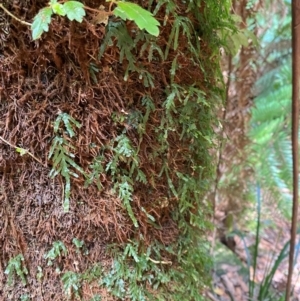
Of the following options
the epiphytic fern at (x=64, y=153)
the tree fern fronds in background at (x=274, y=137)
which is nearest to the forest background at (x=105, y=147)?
the epiphytic fern at (x=64, y=153)

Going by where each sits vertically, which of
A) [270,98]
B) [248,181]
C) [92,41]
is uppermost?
[270,98]

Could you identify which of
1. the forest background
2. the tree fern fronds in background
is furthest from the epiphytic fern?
the tree fern fronds in background

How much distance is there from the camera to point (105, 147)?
28.2 inches

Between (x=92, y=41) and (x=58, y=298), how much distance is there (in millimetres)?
527

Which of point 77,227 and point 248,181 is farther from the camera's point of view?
point 248,181

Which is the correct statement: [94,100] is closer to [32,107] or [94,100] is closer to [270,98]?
[32,107]

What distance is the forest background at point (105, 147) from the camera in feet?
2.15

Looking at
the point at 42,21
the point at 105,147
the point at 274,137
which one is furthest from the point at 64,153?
the point at 274,137

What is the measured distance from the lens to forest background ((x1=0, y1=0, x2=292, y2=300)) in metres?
0.65

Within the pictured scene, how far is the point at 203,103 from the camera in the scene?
0.76m

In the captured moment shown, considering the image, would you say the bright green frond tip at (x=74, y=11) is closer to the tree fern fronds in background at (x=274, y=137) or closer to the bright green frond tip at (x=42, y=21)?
the bright green frond tip at (x=42, y=21)

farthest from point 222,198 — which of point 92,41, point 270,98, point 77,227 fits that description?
point 92,41

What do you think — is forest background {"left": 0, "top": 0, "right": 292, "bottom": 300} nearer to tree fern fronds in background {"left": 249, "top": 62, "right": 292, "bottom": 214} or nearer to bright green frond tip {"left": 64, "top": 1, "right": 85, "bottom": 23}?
bright green frond tip {"left": 64, "top": 1, "right": 85, "bottom": 23}

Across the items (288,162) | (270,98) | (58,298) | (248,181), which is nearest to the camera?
(58,298)
